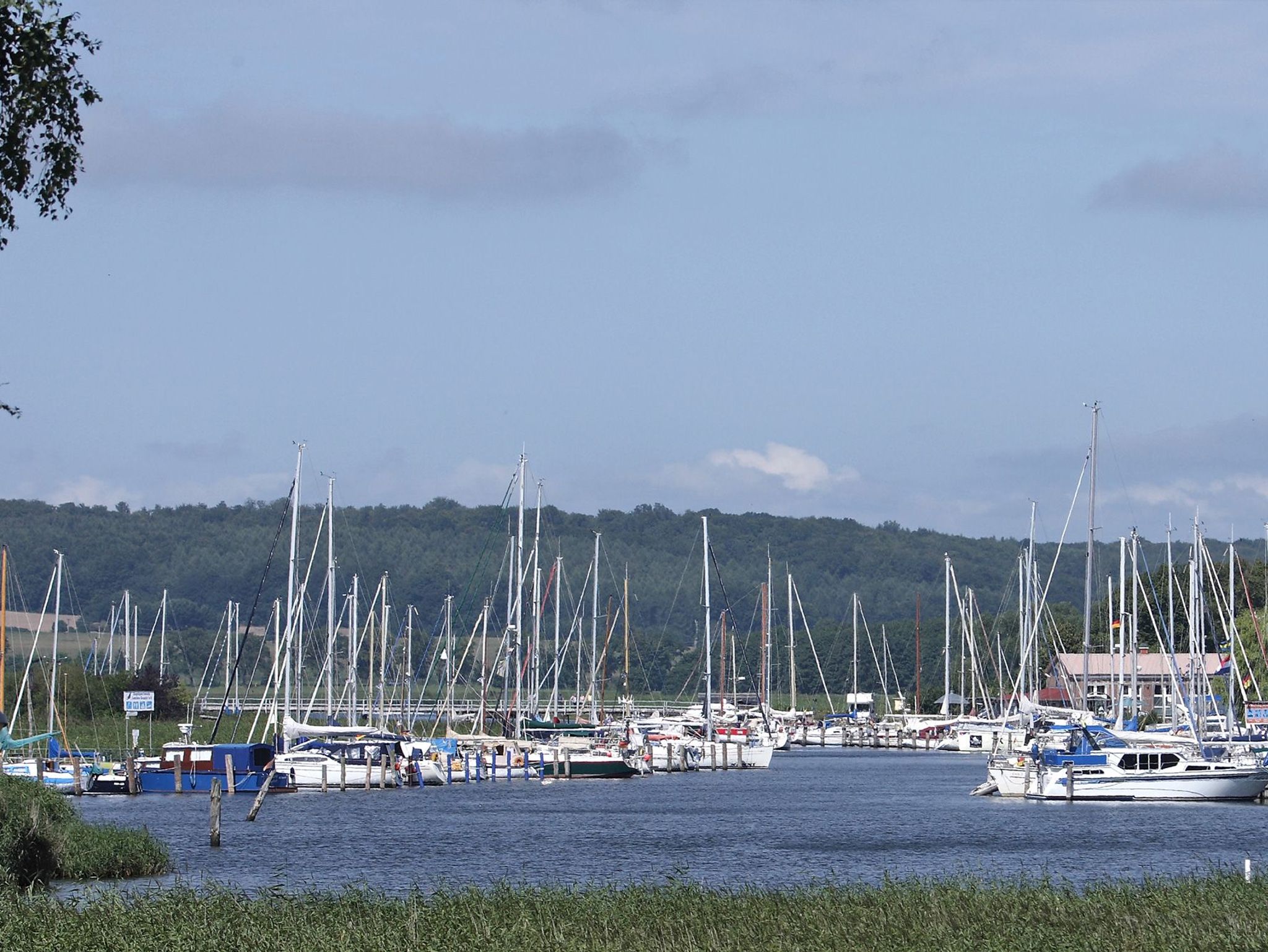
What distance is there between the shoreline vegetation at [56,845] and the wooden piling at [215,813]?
729 centimetres

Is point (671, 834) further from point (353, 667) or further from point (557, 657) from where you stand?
point (557, 657)

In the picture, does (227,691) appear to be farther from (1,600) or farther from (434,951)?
(434,951)

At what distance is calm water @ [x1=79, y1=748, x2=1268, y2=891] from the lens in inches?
1932

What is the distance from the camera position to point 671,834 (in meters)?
63.1

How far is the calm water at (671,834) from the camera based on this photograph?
49062 mm

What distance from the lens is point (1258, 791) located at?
240ft

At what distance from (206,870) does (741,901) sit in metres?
20.0

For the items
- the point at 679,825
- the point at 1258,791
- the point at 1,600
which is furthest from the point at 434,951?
the point at 1,600

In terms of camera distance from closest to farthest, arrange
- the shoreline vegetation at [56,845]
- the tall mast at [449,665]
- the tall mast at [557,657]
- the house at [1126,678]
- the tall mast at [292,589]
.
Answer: the shoreline vegetation at [56,845] → the tall mast at [292,589] → the tall mast at [557,657] → the tall mast at [449,665] → the house at [1126,678]

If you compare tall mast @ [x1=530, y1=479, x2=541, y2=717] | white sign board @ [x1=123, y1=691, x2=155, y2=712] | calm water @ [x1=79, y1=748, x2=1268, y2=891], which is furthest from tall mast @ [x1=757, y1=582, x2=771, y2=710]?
white sign board @ [x1=123, y1=691, x2=155, y2=712]

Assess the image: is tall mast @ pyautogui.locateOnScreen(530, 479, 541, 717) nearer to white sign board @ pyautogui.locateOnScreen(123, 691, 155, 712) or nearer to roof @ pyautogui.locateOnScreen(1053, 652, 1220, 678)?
Answer: white sign board @ pyautogui.locateOnScreen(123, 691, 155, 712)

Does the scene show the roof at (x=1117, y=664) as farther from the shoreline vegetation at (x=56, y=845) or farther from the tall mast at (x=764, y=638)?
the shoreline vegetation at (x=56, y=845)

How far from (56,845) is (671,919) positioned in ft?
59.9

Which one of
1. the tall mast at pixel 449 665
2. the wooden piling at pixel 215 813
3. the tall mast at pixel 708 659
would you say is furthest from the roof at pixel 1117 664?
the wooden piling at pixel 215 813
